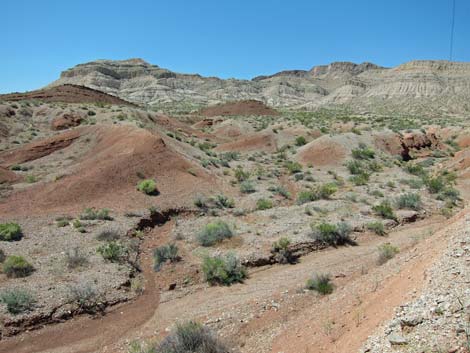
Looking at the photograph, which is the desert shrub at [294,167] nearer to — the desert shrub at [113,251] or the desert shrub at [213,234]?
the desert shrub at [213,234]

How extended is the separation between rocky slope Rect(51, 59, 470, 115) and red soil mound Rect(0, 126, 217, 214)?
209 feet

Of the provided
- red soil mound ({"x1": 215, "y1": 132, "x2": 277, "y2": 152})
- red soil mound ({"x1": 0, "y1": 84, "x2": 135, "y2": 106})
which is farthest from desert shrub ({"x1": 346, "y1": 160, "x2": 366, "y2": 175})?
red soil mound ({"x1": 0, "y1": 84, "x2": 135, "y2": 106})

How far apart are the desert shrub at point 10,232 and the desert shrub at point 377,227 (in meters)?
12.6

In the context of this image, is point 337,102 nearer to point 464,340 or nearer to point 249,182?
point 249,182

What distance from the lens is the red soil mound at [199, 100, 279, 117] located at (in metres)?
65.6

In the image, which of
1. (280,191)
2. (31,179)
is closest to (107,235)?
(31,179)

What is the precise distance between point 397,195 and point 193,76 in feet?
436

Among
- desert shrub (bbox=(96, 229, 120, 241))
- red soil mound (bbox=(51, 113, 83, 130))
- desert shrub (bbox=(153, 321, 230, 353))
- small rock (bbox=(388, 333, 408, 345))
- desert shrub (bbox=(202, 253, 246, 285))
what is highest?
red soil mound (bbox=(51, 113, 83, 130))

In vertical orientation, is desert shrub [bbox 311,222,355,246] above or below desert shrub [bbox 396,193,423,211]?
below

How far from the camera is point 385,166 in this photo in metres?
26.6

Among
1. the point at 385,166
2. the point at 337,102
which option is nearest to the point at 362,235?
the point at 385,166

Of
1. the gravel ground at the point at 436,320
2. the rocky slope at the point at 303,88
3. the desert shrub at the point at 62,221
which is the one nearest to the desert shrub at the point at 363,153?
the desert shrub at the point at 62,221

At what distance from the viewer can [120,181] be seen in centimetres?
1825

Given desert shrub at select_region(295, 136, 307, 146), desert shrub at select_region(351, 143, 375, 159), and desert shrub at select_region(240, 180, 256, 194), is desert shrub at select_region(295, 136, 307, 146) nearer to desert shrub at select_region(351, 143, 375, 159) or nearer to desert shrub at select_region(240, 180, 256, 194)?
desert shrub at select_region(351, 143, 375, 159)
